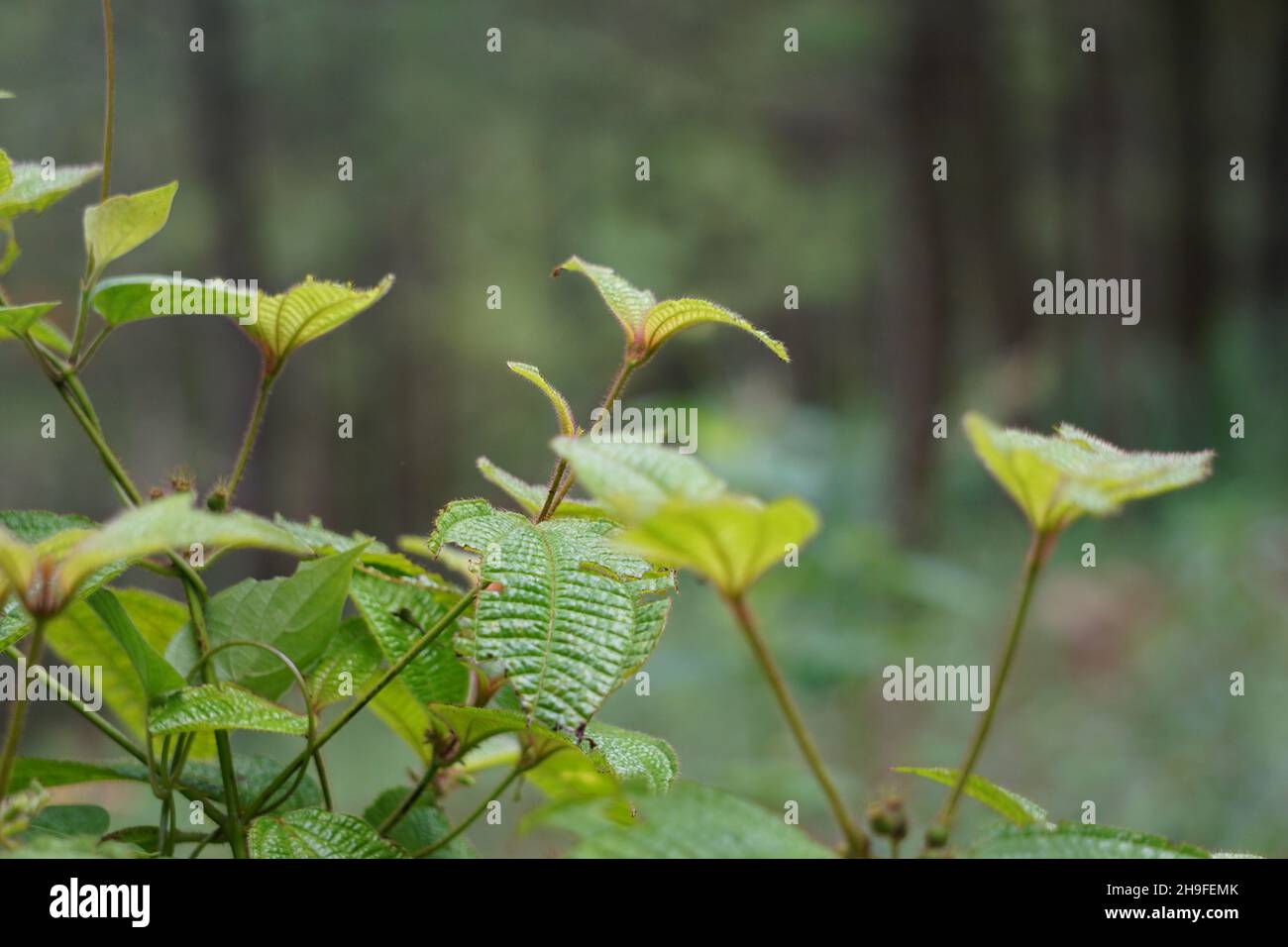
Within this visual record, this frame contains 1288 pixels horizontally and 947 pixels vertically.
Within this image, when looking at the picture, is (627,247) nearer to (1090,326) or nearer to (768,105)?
(768,105)

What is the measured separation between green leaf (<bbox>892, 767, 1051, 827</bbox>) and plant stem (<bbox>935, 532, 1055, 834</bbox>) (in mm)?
62

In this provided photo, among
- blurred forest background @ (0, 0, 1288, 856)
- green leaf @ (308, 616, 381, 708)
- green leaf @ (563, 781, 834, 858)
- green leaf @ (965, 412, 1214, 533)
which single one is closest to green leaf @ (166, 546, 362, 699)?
green leaf @ (308, 616, 381, 708)

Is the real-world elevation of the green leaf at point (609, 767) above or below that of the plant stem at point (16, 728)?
below

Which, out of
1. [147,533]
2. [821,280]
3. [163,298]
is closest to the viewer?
[147,533]

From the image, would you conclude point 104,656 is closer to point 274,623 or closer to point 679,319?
point 274,623

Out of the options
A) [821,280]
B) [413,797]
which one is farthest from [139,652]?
[821,280]

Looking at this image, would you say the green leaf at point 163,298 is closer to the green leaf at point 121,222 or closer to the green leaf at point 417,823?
the green leaf at point 121,222

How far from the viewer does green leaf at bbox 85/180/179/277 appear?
2.15ft

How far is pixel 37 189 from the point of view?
0.67 metres

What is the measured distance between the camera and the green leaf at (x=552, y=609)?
0.49 metres

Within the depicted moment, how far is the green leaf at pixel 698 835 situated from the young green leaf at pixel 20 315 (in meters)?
0.38

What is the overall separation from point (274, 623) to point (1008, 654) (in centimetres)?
40

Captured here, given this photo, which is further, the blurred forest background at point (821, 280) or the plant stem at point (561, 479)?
the blurred forest background at point (821, 280)

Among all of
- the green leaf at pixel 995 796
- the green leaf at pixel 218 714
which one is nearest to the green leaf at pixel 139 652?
the green leaf at pixel 218 714
